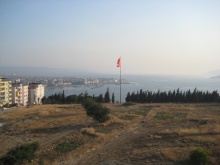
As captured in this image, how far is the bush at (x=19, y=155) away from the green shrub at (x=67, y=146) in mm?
2392

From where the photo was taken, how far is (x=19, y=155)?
11414 millimetres

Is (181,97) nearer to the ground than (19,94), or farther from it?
farther from it

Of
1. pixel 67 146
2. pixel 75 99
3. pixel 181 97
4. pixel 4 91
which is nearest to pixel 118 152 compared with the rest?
pixel 67 146

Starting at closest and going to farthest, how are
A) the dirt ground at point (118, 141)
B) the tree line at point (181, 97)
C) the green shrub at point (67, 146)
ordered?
1. the dirt ground at point (118, 141)
2. the green shrub at point (67, 146)
3. the tree line at point (181, 97)

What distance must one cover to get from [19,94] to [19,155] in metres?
77.7

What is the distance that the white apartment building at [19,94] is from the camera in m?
81.4

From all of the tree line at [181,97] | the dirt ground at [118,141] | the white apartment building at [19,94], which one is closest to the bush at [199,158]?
the dirt ground at [118,141]

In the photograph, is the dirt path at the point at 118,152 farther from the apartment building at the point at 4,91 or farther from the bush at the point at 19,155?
the apartment building at the point at 4,91

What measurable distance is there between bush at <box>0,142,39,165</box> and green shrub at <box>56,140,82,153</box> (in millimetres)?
2392

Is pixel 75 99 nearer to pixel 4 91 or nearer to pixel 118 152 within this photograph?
pixel 4 91

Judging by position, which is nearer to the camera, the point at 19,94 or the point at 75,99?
the point at 75,99

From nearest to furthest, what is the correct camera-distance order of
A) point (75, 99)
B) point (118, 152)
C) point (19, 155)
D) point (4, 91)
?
1. point (19, 155)
2. point (118, 152)
3. point (75, 99)
4. point (4, 91)

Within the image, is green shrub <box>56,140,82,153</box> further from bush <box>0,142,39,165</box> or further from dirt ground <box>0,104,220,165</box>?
bush <box>0,142,39,165</box>

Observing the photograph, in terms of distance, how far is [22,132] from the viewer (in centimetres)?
2016
